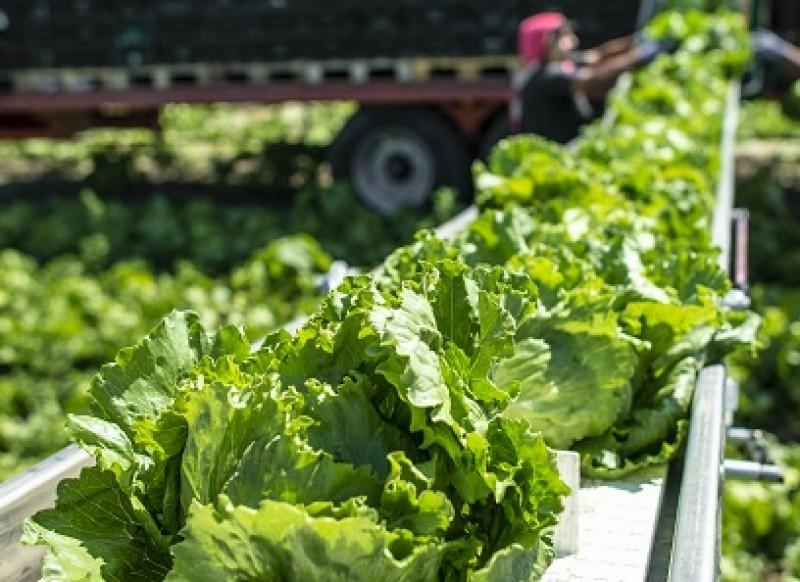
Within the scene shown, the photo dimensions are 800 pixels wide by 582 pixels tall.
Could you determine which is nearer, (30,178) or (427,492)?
(427,492)

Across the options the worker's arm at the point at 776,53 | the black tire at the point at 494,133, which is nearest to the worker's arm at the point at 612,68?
the worker's arm at the point at 776,53

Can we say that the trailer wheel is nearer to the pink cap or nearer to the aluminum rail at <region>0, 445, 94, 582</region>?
the pink cap

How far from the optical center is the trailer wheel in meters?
10.4

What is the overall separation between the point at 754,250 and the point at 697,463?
21.7 ft

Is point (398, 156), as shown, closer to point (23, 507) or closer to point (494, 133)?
point (494, 133)

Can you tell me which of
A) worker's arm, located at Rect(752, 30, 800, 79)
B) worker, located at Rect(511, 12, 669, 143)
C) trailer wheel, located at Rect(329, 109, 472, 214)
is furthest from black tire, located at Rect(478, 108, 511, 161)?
worker, located at Rect(511, 12, 669, 143)

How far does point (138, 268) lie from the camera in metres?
8.30

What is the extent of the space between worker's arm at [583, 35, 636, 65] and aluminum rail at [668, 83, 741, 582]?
17.3 feet

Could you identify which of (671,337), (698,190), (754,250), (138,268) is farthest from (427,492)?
(754,250)

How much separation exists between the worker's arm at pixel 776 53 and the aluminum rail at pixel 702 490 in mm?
5930

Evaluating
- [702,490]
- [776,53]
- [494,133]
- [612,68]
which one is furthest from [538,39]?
[702,490]

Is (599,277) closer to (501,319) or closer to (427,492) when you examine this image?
(501,319)

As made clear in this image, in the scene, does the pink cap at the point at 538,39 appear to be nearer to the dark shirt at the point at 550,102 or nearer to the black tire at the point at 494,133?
the dark shirt at the point at 550,102

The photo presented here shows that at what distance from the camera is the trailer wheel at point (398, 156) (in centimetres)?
1041
